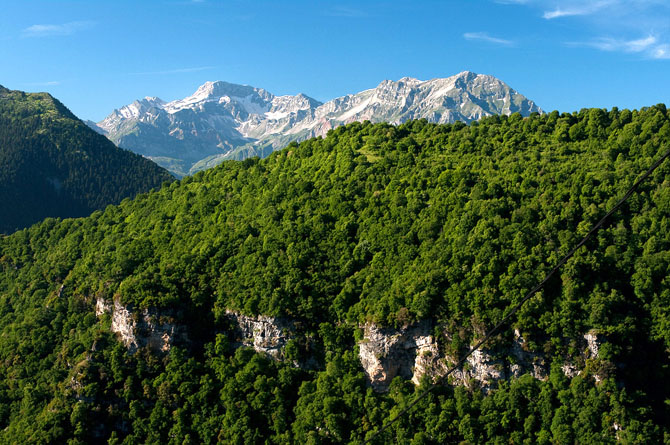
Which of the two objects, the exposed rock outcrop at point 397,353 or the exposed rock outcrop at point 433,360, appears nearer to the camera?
the exposed rock outcrop at point 433,360

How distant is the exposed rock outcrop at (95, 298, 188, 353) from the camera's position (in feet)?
295

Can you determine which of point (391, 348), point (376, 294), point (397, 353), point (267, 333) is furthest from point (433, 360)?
point (267, 333)

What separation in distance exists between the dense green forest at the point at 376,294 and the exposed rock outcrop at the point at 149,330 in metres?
1.15

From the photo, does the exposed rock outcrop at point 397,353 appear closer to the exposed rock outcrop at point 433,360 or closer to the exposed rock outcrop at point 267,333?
the exposed rock outcrop at point 433,360

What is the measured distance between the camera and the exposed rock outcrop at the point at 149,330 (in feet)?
295

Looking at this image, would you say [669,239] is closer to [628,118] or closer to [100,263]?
[628,118]

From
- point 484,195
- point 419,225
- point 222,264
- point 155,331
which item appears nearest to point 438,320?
point 419,225

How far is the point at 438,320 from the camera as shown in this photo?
7944cm

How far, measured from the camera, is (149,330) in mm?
90312

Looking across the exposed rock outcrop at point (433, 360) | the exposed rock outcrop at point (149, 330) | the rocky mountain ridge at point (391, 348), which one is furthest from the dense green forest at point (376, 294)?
the exposed rock outcrop at point (433, 360)

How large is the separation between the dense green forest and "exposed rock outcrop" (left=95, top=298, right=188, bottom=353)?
3.78 feet

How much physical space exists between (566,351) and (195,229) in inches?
2597

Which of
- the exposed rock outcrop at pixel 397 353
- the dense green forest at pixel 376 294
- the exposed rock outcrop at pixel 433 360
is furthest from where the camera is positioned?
the exposed rock outcrop at pixel 397 353

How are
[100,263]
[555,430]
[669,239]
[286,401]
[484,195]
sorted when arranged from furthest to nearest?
[100,263], [484,195], [286,401], [669,239], [555,430]
